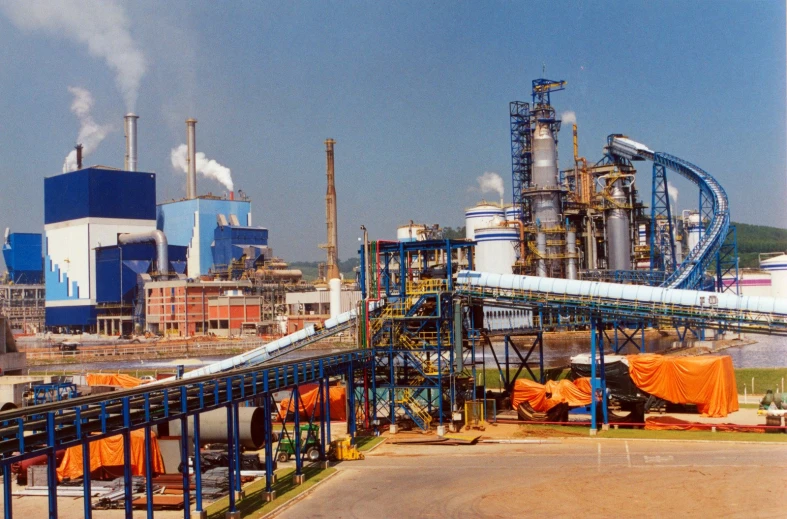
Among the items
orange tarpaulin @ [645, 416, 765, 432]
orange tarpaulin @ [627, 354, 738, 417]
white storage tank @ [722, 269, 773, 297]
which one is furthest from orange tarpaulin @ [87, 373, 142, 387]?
white storage tank @ [722, 269, 773, 297]

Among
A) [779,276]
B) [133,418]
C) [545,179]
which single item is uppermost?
[545,179]

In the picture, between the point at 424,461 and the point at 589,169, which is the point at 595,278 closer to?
the point at 589,169

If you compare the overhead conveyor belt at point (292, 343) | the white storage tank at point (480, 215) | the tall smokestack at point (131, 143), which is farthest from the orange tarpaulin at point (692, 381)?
the tall smokestack at point (131, 143)

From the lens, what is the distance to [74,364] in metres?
107

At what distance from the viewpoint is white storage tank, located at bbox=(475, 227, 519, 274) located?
358 feet

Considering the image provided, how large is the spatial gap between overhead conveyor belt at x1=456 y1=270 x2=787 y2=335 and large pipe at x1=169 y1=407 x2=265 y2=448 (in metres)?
12.3

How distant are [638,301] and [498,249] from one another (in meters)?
66.5

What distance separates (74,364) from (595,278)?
2356 inches

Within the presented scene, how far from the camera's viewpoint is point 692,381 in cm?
4431

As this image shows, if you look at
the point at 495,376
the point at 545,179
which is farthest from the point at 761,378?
the point at 545,179

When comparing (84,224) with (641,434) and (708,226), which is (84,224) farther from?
(641,434)

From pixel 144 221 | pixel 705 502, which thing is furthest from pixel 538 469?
pixel 144 221

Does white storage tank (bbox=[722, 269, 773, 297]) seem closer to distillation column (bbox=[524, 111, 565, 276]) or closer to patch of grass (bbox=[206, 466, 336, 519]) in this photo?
distillation column (bbox=[524, 111, 565, 276])

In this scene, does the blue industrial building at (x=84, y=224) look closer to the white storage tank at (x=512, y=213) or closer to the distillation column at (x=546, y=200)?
the white storage tank at (x=512, y=213)
